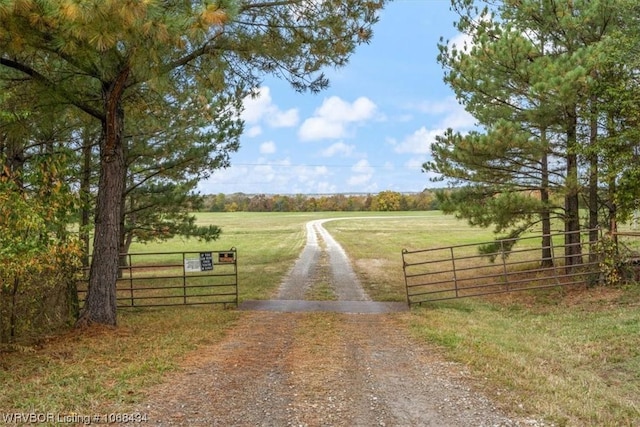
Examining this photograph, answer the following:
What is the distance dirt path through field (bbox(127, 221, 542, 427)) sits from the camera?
4152 mm

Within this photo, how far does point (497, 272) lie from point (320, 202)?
313 ft

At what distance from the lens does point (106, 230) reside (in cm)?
764

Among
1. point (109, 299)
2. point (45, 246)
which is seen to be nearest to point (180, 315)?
point (109, 299)

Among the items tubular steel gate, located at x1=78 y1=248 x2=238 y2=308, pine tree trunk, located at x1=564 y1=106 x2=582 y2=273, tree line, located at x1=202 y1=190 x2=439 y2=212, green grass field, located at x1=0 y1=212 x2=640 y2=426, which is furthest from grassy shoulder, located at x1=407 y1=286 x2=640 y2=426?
tree line, located at x1=202 y1=190 x2=439 y2=212

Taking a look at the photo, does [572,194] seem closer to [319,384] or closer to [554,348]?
[554,348]

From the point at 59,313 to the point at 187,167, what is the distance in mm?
8517

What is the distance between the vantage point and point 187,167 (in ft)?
50.6

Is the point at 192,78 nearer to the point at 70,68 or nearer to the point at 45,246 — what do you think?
the point at 70,68

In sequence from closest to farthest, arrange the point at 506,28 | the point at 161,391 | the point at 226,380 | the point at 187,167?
the point at 161,391
the point at 226,380
the point at 506,28
the point at 187,167

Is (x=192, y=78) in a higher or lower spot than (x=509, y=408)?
higher

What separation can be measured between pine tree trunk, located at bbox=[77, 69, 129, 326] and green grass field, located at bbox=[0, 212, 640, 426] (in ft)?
1.56

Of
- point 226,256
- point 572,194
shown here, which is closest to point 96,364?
point 226,256

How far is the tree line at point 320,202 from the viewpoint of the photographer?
102m

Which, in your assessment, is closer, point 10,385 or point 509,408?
point 509,408
